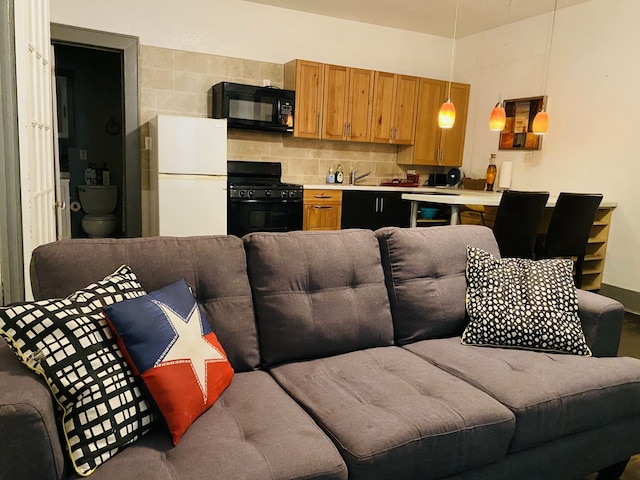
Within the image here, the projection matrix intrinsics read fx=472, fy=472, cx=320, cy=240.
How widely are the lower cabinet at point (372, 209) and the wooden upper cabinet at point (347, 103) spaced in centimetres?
70

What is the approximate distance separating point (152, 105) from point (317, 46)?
1932 mm

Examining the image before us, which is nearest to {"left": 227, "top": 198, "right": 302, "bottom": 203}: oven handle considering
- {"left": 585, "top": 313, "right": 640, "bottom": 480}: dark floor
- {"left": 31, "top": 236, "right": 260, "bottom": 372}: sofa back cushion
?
{"left": 31, "top": 236, "right": 260, "bottom": 372}: sofa back cushion

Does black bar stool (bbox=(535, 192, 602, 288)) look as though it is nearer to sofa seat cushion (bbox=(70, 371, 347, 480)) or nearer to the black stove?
the black stove

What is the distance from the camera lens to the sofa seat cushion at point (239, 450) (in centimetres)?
114

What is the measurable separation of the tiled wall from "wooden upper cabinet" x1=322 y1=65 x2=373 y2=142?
31cm

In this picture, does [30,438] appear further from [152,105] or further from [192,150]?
[152,105]

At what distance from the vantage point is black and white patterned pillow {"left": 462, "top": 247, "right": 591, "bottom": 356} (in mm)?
1998

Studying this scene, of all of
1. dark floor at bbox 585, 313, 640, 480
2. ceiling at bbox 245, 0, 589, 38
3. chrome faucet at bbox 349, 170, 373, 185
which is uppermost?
ceiling at bbox 245, 0, 589, 38

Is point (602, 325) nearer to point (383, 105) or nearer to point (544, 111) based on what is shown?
point (544, 111)

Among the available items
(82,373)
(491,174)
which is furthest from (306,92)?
(82,373)

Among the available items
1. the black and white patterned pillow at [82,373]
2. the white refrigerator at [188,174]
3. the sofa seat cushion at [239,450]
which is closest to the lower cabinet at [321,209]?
the white refrigerator at [188,174]

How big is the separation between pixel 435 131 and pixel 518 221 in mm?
2467

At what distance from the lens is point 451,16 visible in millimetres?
5098

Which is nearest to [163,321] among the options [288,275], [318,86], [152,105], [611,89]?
[288,275]
